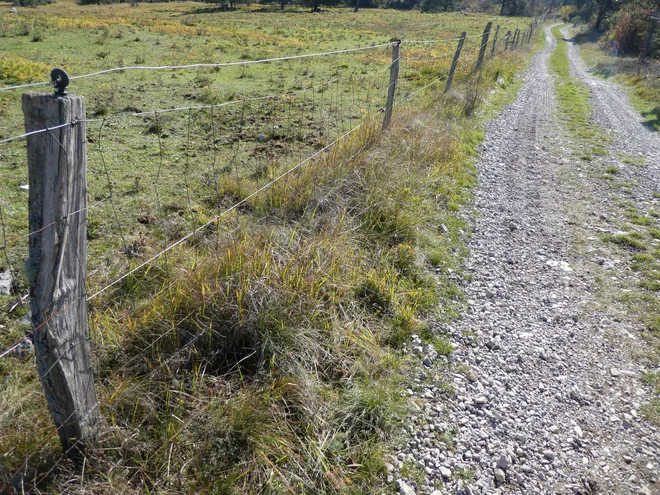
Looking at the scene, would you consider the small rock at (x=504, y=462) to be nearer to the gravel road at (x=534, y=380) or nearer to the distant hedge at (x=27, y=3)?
the gravel road at (x=534, y=380)

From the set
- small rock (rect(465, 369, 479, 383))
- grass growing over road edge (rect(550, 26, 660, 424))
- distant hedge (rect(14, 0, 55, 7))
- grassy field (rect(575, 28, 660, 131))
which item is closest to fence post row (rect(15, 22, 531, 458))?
small rock (rect(465, 369, 479, 383))

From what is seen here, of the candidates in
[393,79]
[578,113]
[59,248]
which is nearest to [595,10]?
[578,113]

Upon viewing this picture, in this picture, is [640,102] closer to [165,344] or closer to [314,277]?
[314,277]

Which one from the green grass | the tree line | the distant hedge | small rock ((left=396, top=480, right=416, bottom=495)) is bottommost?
small rock ((left=396, top=480, right=416, bottom=495))

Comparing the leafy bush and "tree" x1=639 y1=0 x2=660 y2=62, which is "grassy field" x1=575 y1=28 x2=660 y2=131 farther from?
the leafy bush

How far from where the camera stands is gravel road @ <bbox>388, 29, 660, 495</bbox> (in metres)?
2.62

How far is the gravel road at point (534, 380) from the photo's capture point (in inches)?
103

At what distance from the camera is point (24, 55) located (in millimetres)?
16969

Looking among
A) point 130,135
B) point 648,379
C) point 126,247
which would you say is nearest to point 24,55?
point 130,135

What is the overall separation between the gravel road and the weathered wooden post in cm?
176

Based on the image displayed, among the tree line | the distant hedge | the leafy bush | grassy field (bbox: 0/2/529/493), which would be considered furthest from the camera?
the distant hedge

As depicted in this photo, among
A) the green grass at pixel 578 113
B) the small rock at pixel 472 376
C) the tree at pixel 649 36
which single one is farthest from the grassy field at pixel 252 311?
the tree at pixel 649 36

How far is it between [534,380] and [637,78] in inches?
939

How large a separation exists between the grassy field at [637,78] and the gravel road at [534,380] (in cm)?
1026
